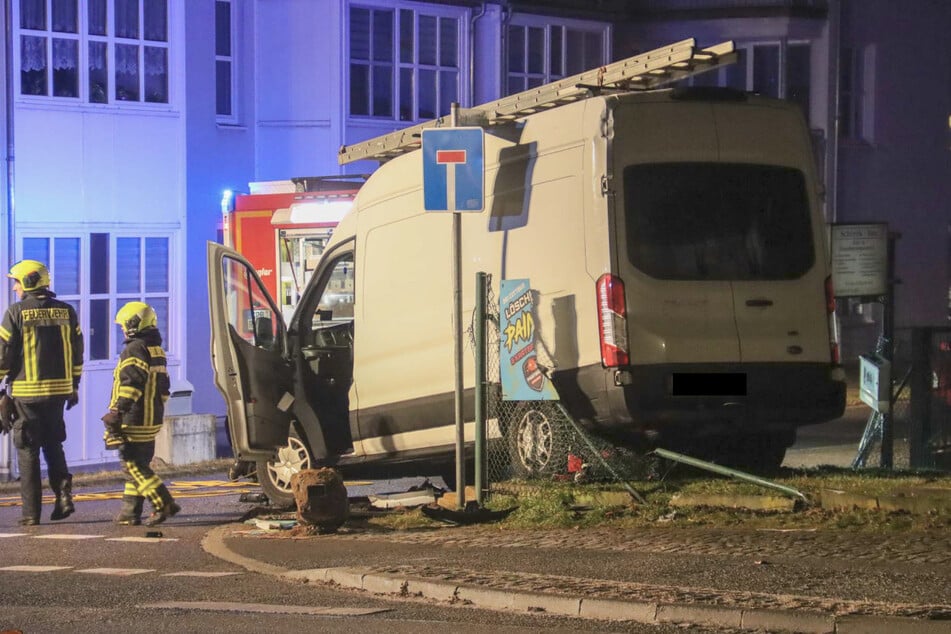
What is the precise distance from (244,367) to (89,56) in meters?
11.5

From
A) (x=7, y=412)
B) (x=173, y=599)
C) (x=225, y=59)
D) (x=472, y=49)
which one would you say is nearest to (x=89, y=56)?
(x=225, y=59)

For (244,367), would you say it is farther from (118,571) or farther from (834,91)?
(834,91)

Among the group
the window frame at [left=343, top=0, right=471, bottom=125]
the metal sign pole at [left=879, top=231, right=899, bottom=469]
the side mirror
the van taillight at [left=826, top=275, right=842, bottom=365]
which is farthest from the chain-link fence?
the window frame at [left=343, top=0, right=471, bottom=125]

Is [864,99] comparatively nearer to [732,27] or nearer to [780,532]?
[732,27]

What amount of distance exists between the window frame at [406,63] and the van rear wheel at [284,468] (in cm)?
1229

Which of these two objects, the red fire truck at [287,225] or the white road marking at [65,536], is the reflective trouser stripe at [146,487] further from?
the red fire truck at [287,225]

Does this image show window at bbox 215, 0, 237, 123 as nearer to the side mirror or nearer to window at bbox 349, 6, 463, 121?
window at bbox 349, 6, 463, 121

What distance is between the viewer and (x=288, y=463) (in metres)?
11.6

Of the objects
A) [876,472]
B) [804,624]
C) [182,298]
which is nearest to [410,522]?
[876,472]

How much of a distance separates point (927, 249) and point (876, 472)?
791 inches

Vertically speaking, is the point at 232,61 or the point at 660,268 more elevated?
the point at 232,61

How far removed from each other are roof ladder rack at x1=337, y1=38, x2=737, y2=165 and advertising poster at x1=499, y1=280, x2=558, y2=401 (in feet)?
3.99

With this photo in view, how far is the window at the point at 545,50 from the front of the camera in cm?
2520

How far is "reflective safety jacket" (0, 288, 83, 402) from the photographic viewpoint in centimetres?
1144
